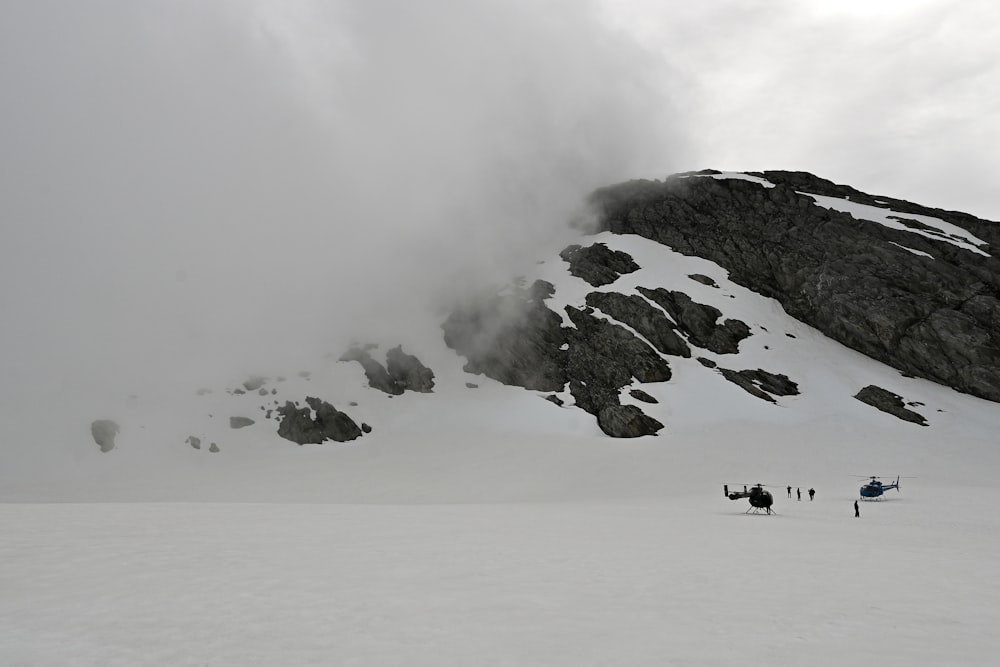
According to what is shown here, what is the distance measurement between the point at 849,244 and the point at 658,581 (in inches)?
3389

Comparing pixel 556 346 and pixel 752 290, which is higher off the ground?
pixel 752 290

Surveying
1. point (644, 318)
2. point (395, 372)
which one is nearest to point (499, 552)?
point (395, 372)

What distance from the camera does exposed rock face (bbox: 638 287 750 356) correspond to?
71688 millimetres

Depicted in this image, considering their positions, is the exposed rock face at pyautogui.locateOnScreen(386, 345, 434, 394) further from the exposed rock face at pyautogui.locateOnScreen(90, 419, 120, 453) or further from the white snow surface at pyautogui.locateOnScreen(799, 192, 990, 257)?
the white snow surface at pyautogui.locateOnScreen(799, 192, 990, 257)

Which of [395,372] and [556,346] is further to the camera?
[556,346]

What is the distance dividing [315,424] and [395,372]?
12268 mm

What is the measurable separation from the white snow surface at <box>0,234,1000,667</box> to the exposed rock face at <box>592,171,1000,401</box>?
2069 centimetres

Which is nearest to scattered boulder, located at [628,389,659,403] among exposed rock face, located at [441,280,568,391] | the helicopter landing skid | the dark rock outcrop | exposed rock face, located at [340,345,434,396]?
exposed rock face, located at [441,280,568,391]

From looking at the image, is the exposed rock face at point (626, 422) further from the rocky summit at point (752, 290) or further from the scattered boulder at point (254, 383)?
the scattered boulder at point (254, 383)

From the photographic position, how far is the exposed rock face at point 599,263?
81.4 m

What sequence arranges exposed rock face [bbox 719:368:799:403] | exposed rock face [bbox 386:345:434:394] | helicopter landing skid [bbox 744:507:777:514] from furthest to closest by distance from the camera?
exposed rock face [bbox 386:345:434:394] → exposed rock face [bbox 719:368:799:403] → helicopter landing skid [bbox 744:507:777:514]

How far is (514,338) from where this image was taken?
72625 mm

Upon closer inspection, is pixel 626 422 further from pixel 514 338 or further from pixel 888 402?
pixel 888 402

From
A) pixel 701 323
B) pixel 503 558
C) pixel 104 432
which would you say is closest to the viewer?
pixel 503 558
